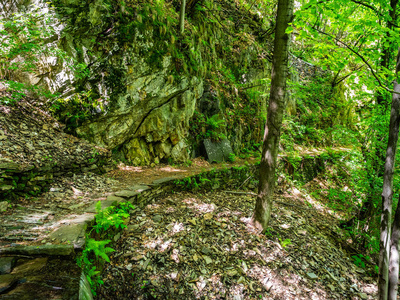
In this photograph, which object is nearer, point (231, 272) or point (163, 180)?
point (231, 272)

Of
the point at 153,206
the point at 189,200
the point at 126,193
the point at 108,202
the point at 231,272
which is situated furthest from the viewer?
the point at 189,200

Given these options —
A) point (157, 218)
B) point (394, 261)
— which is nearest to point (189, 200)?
point (157, 218)

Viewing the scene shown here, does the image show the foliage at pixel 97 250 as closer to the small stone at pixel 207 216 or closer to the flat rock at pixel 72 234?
the flat rock at pixel 72 234

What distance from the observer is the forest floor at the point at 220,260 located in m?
3.08

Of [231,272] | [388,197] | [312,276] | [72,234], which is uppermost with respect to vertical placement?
[388,197]

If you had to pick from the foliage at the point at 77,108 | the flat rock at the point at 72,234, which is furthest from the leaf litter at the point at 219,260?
the foliage at the point at 77,108

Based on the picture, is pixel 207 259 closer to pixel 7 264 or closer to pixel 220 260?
pixel 220 260

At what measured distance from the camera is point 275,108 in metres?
4.07

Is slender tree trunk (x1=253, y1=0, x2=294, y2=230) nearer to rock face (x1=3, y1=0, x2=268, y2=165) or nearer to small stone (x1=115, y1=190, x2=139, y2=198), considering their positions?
small stone (x1=115, y1=190, x2=139, y2=198)

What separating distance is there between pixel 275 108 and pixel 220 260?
10.7 feet

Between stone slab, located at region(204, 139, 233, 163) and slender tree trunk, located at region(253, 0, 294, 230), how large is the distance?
4.59 metres

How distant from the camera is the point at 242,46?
13.0 meters

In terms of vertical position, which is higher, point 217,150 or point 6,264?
point 217,150

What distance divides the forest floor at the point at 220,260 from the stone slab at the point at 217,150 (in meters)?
3.55
